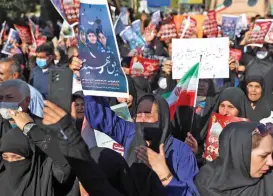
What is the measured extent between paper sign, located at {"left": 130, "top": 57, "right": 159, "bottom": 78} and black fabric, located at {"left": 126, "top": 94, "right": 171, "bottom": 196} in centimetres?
313

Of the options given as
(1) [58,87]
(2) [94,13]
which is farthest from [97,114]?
(2) [94,13]

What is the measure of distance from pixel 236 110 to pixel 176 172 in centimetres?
191

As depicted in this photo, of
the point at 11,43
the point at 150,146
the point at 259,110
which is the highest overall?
the point at 11,43

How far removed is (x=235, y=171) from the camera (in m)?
2.98

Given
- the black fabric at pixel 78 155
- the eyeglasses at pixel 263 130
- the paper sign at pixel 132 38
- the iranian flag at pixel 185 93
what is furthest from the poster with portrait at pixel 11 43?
the black fabric at pixel 78 155

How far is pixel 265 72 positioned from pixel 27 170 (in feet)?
13.3

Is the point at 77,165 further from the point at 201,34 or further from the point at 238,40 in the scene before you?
the point at 238,40

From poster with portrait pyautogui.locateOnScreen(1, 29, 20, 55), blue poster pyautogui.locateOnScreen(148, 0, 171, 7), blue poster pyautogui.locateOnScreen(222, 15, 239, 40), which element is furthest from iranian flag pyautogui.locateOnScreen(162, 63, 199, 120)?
blue poster pyautogui.locateOnScreen(148, 0, 171, 7)

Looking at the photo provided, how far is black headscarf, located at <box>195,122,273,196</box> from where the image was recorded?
116 inches

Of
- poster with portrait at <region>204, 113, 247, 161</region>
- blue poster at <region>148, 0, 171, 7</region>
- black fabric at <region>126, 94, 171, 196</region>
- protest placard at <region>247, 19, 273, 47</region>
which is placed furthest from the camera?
blue poster at <region>148, 0, 171, 7</region>

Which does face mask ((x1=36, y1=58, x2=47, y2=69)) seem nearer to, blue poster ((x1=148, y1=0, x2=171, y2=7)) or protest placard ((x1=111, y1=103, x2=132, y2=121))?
protest placard ((x1=111, y1=103, x2=132, y2=121))

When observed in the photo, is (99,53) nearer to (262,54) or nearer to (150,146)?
(150,146)

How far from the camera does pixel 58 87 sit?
4.00 meters

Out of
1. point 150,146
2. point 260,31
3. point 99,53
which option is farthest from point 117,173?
point 260,31
